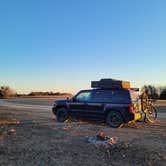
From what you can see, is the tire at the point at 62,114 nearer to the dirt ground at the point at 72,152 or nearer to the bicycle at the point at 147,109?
the bicycle at the point at 147,109

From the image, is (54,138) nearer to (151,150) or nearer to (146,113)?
(151,150)

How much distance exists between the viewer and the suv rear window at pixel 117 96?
1089 centimetres

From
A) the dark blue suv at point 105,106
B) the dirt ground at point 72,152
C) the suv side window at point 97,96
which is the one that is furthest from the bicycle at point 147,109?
the dirt ground at point 72,152

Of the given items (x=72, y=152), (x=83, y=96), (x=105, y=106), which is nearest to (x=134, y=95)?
(x=105, y=106)

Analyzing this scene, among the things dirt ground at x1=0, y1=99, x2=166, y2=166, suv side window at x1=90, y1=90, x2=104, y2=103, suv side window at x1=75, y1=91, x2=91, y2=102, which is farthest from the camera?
suv side window at x1=75, y1=91, x2=91, y2=102

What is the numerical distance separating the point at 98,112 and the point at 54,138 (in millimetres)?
4568

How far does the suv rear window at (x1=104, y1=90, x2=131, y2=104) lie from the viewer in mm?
10891

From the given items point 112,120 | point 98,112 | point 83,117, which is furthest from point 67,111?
point 112,120

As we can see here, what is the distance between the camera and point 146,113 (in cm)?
1232

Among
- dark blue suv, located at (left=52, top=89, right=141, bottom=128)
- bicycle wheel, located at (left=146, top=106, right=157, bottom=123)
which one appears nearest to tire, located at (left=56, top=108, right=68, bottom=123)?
dark blue suv, located at (left=52, top=89, right=141, bottom=128)

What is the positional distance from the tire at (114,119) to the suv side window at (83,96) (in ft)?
4.91

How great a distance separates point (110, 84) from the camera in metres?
11.4

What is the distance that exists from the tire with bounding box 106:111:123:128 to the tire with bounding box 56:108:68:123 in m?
2.60

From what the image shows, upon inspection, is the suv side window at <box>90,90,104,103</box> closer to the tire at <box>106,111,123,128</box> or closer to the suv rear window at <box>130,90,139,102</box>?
the tire at <box>106,111,123,128</box>
